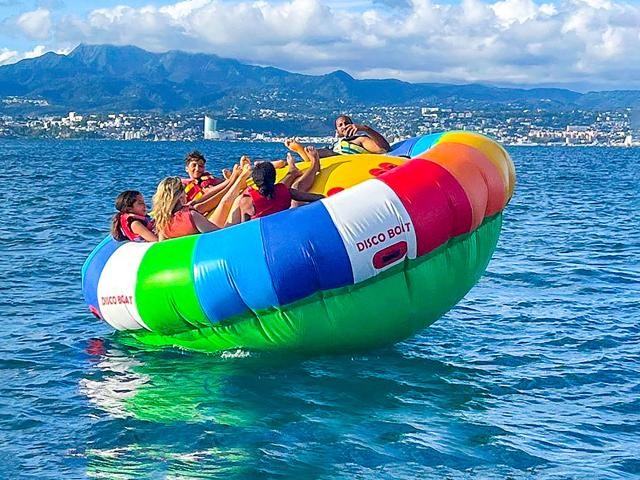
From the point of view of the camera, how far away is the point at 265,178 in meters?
8.15

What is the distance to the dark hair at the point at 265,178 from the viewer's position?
8148 mm

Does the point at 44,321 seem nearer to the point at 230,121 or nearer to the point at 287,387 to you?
the point at 287,387

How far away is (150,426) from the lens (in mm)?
6766

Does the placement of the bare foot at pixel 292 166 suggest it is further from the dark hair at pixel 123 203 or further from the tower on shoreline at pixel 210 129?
the tower on shoreline at pixel 210 129

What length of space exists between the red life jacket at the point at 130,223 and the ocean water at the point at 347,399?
1.06 m

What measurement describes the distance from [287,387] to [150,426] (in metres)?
1.29

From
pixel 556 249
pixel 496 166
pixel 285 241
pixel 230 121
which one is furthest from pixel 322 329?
pixel 230 121

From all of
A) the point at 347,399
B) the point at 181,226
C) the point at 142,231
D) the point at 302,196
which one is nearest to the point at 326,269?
the point at 347,399

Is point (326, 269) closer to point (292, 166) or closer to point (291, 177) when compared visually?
point (291, 177)

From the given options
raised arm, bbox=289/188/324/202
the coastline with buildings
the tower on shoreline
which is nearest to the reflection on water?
raised arm, bbox=289/188/324/202

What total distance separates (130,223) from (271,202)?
4.58ft

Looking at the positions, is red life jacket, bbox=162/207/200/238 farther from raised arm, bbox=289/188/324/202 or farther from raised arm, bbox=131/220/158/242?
raised arm, bbox=289/188/324/202

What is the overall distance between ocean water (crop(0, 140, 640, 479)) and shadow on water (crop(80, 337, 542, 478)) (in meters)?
0.02

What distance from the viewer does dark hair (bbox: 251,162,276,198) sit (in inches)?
321
